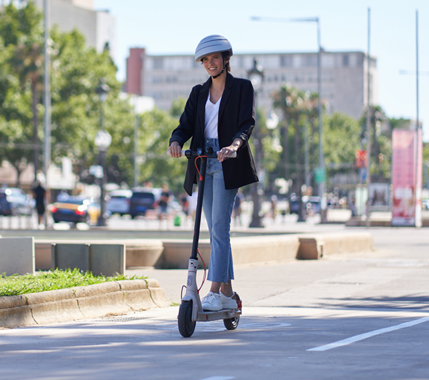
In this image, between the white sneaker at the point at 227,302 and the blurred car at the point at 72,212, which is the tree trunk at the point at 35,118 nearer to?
the blurred car at the point at 72,212

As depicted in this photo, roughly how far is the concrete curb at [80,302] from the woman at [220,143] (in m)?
1.53

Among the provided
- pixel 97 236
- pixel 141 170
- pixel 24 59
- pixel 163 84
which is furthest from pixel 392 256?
pixel 163 84

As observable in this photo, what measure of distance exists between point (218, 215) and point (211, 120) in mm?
668

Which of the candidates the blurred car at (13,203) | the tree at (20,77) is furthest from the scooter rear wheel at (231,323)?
the tree at (20,77)

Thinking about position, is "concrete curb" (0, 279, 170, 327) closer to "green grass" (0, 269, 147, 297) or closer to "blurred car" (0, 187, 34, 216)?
"green grass" (0, 269, 147, 297)

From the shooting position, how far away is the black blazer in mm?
5434

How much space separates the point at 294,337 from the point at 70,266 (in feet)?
15.1

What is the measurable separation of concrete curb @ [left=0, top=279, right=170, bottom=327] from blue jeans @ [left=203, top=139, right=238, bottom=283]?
1.54 metres

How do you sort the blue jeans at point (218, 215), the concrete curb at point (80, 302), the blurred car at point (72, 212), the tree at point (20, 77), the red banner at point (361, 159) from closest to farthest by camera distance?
1. the blue jeans at point (218, 215)
2. the concrete curb at point (80, 302)
3. the blurred car at point (72, 212)
4. the red banner at point (361, 159)
5. the tree at point (20, 77)

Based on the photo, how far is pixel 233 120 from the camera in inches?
218

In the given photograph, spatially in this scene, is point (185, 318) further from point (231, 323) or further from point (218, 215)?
A: point (218, 215)

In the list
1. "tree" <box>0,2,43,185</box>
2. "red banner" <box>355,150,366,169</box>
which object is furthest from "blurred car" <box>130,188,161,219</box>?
"red banner" <box>355,150,366,169</box>

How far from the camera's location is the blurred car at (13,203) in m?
45.7

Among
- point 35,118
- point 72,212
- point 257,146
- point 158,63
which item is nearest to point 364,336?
point 257,146
